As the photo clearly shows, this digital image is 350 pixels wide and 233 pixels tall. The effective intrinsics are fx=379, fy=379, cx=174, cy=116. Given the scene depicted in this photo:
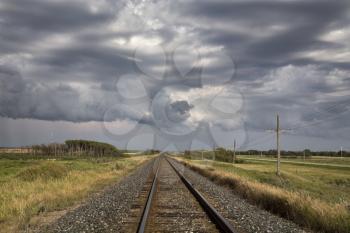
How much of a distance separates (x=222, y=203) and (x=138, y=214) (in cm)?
362

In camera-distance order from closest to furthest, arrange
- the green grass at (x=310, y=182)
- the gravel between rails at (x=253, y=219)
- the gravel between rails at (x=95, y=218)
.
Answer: the gravel between rails at (x=253, y=219), the gravel between rails at (x=95, y=218), the green grass at (x=310, y=182)

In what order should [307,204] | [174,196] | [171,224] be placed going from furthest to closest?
1. [174,196]
2. [307,204]
3. [171,224]

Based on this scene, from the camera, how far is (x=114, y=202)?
45.0ft

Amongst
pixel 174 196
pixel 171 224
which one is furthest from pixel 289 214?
pixel 174 196

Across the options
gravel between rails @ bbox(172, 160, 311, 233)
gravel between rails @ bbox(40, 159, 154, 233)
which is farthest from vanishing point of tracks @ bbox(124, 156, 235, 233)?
gravel between rails @ bbox(172, 160, 311, 233)

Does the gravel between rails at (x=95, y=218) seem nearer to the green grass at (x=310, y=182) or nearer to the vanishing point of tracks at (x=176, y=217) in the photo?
the vanishing point of tracks at (x=176, y=217)

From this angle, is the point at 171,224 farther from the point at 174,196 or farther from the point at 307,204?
the point at 174,196

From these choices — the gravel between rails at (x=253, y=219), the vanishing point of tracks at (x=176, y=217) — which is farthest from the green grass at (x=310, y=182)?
the vanishing point of tracks at (x=176, y=217)

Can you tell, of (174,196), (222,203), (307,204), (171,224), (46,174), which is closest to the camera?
(171,224)

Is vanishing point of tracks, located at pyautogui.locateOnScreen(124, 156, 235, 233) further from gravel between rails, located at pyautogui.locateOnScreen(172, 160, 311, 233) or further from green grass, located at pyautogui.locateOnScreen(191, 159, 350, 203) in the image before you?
green grass, located at pyautogui.locateOnScreen(191, 159, 350, 203)

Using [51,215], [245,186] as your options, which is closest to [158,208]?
[51,215]

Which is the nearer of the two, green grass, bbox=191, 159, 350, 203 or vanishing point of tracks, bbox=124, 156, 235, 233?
vanishing point of tracks, bbox=124, 156, 235, 233

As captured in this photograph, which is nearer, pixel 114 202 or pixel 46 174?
pixel 114 202

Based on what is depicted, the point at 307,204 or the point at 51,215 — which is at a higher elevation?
the point at 307,204
